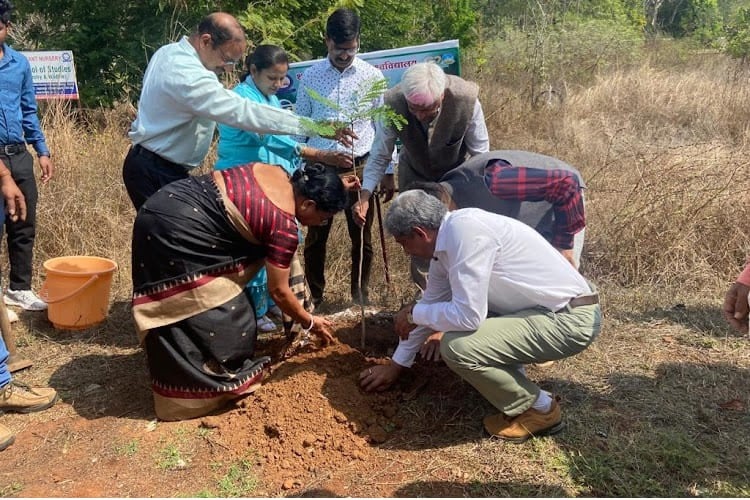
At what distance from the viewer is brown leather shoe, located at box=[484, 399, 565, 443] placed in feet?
9.66

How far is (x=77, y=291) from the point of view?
4121 millimetres

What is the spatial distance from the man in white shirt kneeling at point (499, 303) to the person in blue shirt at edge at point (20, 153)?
3067mm

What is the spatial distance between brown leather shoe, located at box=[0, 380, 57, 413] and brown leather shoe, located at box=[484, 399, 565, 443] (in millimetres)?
2446

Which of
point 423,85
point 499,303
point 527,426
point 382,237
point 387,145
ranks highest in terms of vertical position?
point 423,85

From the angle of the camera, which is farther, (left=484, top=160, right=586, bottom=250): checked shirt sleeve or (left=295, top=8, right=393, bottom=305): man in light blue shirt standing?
(left=295, top=8, right=393, bottom=305): man in light blue shirt standing

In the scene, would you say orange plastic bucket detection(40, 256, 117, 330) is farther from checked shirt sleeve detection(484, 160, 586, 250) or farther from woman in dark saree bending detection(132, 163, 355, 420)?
checked shirt sleeve detection(484, 160, 586, 250)

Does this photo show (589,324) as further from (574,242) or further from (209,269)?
(209,269)

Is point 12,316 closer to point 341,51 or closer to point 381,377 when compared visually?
point 381,377

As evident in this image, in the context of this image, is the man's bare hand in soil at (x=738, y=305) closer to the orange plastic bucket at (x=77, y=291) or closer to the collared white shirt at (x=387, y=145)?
the collared white shirt at (x=387, y=145)

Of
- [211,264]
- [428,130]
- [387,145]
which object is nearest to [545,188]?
[428,130]

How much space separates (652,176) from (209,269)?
4207 mm

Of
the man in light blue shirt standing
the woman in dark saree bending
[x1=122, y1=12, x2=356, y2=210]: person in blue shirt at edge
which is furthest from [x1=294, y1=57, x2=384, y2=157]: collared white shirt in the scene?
the woman in dark saree bending

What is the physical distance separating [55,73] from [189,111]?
12.1 ft

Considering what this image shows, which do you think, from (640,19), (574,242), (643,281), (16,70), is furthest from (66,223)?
(640,19)
